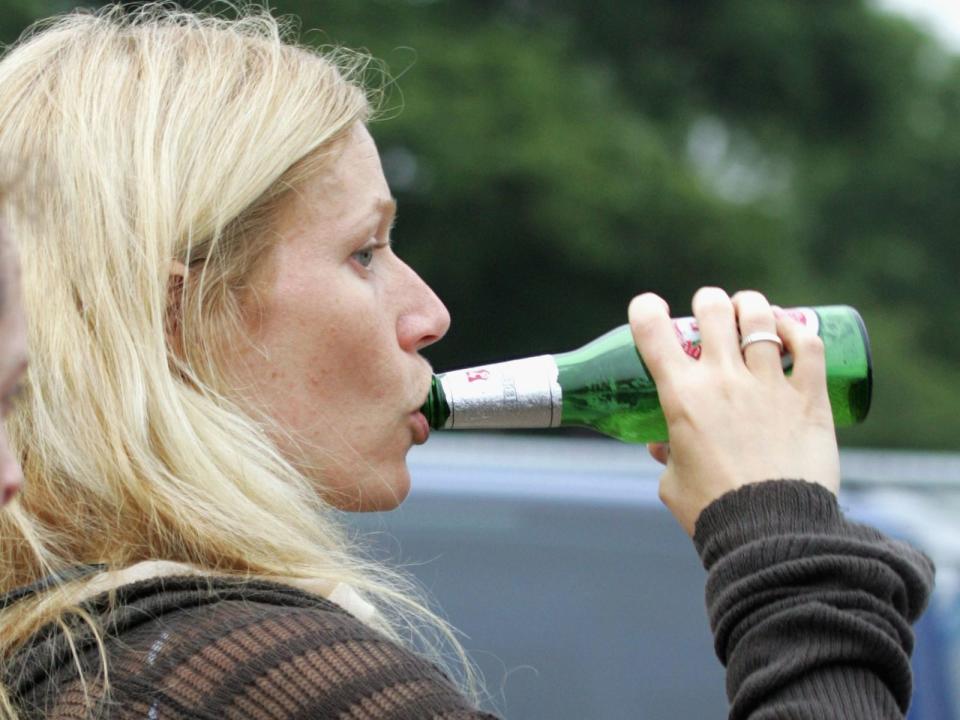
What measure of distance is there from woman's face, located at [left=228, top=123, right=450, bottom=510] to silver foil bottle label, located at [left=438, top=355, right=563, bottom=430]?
136 mm

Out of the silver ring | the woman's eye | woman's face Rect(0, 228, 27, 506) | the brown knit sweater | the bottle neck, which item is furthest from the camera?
the bottle neck

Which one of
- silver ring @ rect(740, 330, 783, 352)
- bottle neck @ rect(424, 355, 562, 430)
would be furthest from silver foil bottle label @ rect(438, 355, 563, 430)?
silver ring @ rect(740, 330, 783, 352)

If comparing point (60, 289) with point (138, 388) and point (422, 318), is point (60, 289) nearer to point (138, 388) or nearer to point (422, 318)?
point (138, 388)

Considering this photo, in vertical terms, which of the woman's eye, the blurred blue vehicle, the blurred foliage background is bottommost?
the blurred foliage background

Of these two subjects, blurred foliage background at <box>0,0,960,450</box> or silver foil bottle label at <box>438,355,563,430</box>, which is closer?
silver foil bottle label at <box>438,355,563,430</box>

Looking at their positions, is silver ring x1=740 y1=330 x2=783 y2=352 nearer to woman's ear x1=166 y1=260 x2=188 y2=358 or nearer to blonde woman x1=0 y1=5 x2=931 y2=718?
blonde woman x1=0 y1=5 x2=931 y2=718

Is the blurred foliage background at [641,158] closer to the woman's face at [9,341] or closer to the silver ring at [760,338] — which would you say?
the silver ring at [760,338]

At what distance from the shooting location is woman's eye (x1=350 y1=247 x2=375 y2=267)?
1731mm

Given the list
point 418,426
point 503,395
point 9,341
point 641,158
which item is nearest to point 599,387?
point 503,395

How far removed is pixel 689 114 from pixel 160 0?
1640 cm

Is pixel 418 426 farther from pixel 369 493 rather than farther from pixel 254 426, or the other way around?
pixel 254 426

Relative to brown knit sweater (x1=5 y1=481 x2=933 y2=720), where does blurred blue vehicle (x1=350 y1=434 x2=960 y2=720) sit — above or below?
below

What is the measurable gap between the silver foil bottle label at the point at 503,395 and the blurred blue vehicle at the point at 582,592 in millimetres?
1431

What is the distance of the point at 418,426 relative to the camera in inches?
69.8
